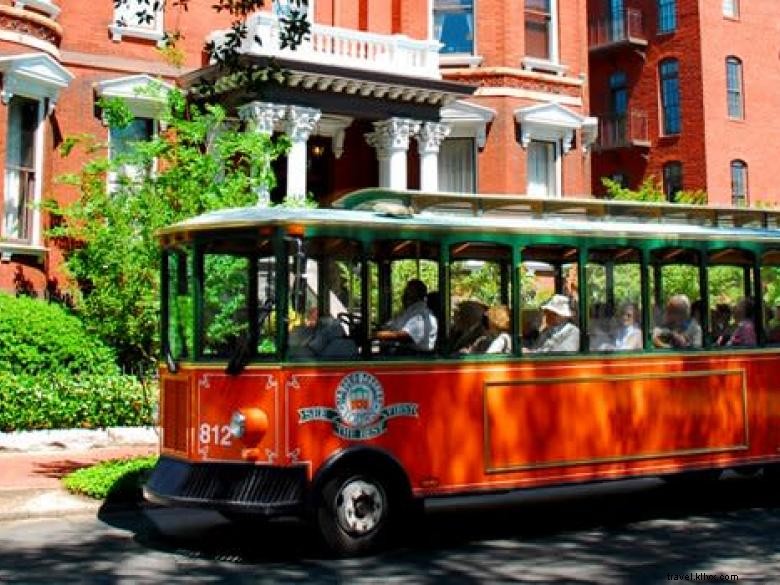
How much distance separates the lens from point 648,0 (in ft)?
112

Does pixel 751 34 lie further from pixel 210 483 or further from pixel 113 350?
pixel 210 483

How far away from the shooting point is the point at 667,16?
33844mm

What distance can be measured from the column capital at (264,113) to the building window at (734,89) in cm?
1934

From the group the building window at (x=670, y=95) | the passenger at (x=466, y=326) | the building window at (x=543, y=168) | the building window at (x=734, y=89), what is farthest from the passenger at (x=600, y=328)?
the building window at (x=734, y=89)

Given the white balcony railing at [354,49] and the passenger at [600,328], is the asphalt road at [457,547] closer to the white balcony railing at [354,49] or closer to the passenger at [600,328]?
the passenger at [600,328]

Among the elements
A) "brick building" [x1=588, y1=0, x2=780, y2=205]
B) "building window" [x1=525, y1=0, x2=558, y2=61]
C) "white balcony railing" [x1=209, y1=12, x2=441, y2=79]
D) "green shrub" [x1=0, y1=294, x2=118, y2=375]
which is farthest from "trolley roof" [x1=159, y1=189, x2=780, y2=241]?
"brick building" [x1=588, y1=0, x2=780, y2=205]

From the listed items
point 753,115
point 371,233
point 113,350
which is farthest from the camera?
point 753,115

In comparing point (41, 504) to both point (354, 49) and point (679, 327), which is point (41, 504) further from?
point (354, 49)

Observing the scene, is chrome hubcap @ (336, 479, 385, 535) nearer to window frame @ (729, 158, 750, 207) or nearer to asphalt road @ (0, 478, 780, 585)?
asphalt road @ (0, 478, 780, 585)

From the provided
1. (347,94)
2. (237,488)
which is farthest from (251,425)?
(347,94)

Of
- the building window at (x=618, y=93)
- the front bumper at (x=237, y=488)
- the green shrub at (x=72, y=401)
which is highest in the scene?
the building window at (x=618, y=93)

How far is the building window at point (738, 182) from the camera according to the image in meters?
33.0

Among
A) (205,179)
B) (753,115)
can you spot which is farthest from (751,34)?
(205,179)

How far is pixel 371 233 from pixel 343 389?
134 cm
